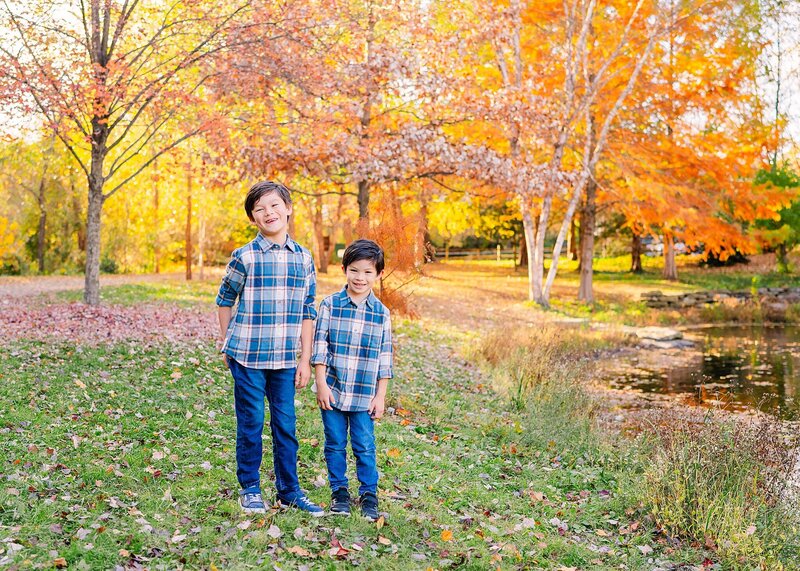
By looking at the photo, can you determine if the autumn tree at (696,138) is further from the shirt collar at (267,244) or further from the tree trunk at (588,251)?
the shirt collar at (267,244)

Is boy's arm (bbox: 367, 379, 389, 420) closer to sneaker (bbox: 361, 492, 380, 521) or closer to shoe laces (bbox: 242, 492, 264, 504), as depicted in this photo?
sneaker (bbox: 361, 492, 380, 521)

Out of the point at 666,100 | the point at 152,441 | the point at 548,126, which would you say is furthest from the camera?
the point at 666,100

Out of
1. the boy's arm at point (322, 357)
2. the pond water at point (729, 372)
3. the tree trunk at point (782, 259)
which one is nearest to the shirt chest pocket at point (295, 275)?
the boy's arm at point (322, 357)

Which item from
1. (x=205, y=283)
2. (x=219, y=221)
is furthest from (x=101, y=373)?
(x=219, y=221)

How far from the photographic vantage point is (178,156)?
14.5 meters

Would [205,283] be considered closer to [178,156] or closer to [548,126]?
[178,156]

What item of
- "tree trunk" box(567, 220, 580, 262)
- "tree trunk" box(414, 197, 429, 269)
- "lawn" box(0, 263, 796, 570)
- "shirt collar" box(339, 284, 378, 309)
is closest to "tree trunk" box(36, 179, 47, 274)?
"lawn" box(0, 263, 796, 570)

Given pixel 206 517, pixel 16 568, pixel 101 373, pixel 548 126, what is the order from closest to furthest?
pixel 16 568, pixel 206 517, pixel 101 373, pixel 548 126

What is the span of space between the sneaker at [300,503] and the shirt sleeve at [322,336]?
0.89m

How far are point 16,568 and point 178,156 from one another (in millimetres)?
11328

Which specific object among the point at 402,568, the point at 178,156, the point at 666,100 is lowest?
the point at 402,568

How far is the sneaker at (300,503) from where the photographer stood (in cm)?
506

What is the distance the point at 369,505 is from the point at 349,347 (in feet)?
3.28

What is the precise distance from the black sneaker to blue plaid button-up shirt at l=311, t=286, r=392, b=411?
21.7 inches
